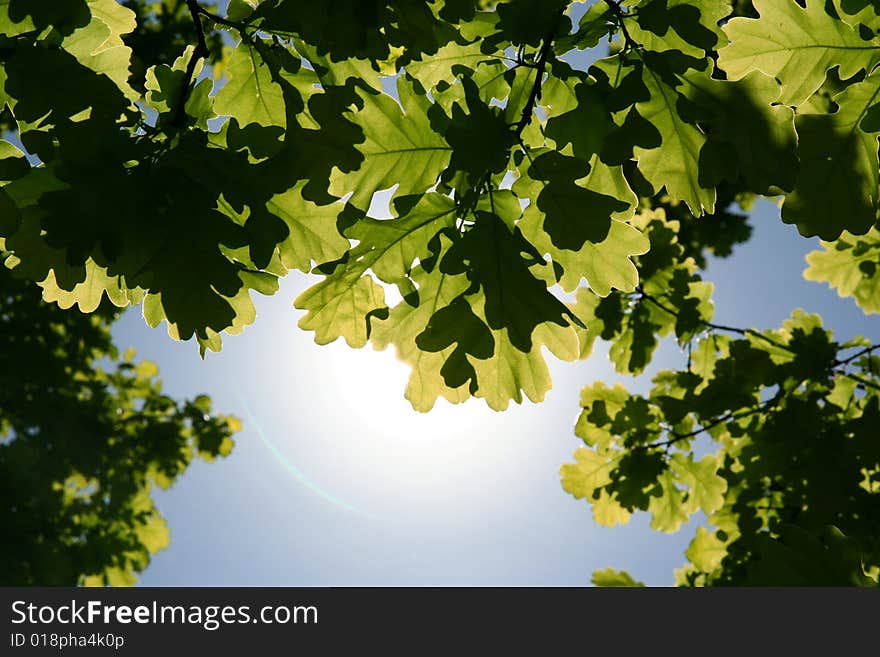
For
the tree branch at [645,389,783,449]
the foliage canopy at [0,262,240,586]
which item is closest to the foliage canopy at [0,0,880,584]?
the tree branch at [645,389,783,449]

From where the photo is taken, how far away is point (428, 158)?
1.75 meters

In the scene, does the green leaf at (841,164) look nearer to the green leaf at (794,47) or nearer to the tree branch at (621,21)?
the green leaf at (794,47)

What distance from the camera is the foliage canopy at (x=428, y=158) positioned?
152 cm

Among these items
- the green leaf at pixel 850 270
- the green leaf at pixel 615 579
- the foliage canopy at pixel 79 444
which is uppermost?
the foliage canopy at pixel 79 444

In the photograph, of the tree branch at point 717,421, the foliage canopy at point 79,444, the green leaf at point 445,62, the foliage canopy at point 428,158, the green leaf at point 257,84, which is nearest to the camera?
the foliage canopy at point 428,158

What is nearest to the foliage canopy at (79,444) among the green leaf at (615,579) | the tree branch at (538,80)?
the green leaf at (615,579)

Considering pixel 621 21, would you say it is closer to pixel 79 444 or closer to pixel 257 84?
pixel 257 84

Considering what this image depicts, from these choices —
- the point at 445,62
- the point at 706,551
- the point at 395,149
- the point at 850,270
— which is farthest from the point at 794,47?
the point at 706,551

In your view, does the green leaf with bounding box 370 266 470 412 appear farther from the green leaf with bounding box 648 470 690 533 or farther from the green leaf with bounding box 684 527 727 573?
the green leaf with bounding box 684 527 727 573

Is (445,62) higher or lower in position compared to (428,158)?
higher

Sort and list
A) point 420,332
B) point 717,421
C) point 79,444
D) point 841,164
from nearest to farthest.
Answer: point 841,164
point 420,332
point 717,421
point 79,444

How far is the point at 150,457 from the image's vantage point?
8.30 metres

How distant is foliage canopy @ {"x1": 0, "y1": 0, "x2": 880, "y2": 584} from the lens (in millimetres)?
1519

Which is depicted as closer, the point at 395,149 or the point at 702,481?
the point at 395,149
